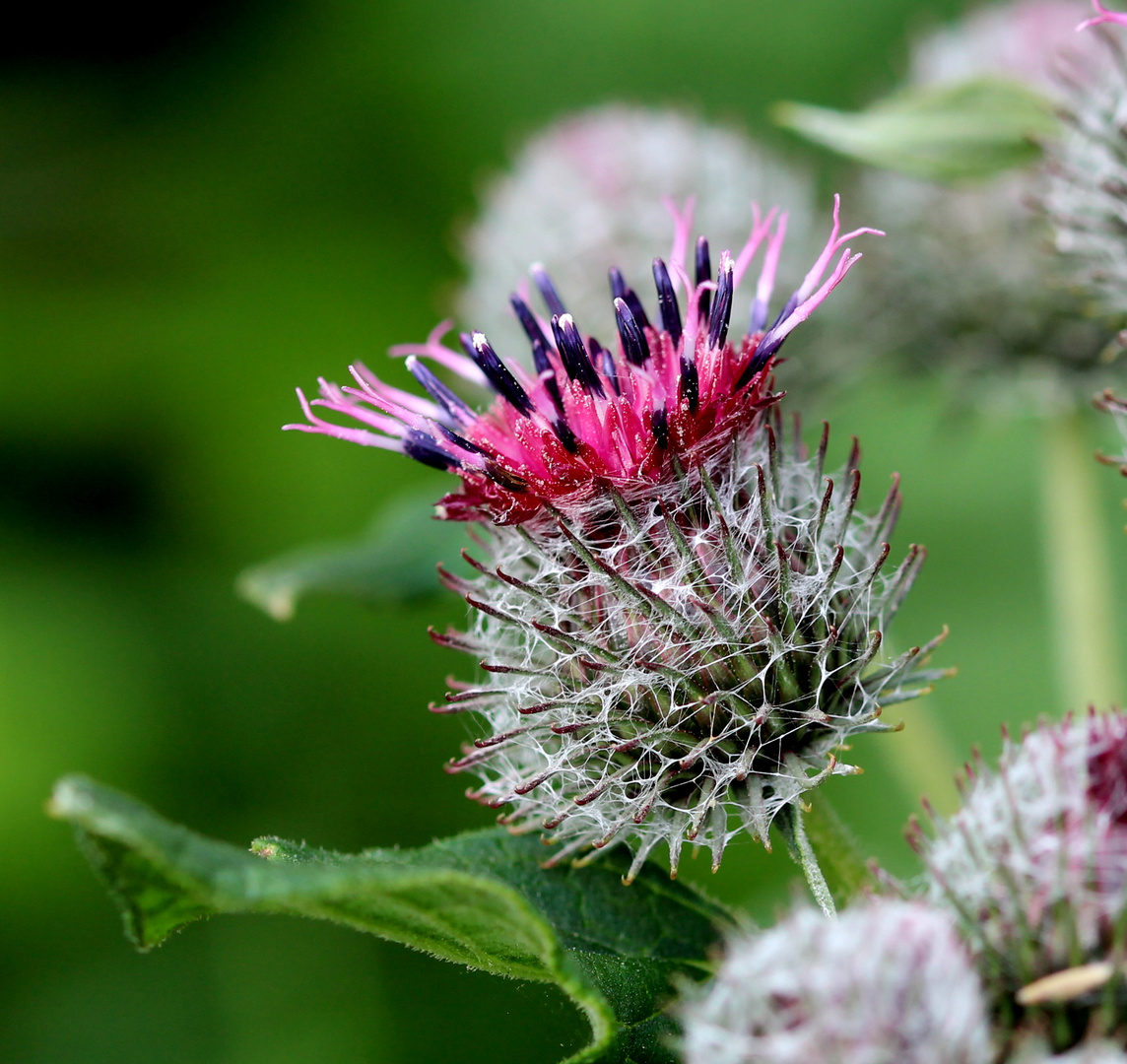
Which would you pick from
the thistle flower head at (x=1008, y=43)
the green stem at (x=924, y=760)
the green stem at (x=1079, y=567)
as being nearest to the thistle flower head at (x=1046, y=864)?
the green stem at (x=924, y=760)

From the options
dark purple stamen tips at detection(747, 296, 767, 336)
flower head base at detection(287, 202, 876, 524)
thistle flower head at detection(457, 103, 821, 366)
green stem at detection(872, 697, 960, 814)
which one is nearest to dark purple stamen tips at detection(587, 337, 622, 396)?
flower head base at detection(287, 202, 876, 524)

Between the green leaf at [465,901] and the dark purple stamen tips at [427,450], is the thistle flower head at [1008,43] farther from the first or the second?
the green leaf at [465,901]

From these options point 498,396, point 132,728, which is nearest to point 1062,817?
point 498,396

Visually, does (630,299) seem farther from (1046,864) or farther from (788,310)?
(1046,864)

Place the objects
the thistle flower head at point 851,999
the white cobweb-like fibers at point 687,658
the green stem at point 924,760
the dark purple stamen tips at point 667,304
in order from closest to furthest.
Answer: the thistle flower head at point 851,999, the white cobweb-like fibers at point 687,658, the dark purple stamen tips at point 667,304, the green stem at point 924,760

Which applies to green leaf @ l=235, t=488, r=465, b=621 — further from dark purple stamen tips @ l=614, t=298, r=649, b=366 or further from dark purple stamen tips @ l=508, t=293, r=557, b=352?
dark purple stamen tips @ l=614, t=298, r=649, b=366

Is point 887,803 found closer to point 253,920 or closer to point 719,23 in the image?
point 253,920

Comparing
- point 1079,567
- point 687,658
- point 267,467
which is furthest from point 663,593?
point 267,467
